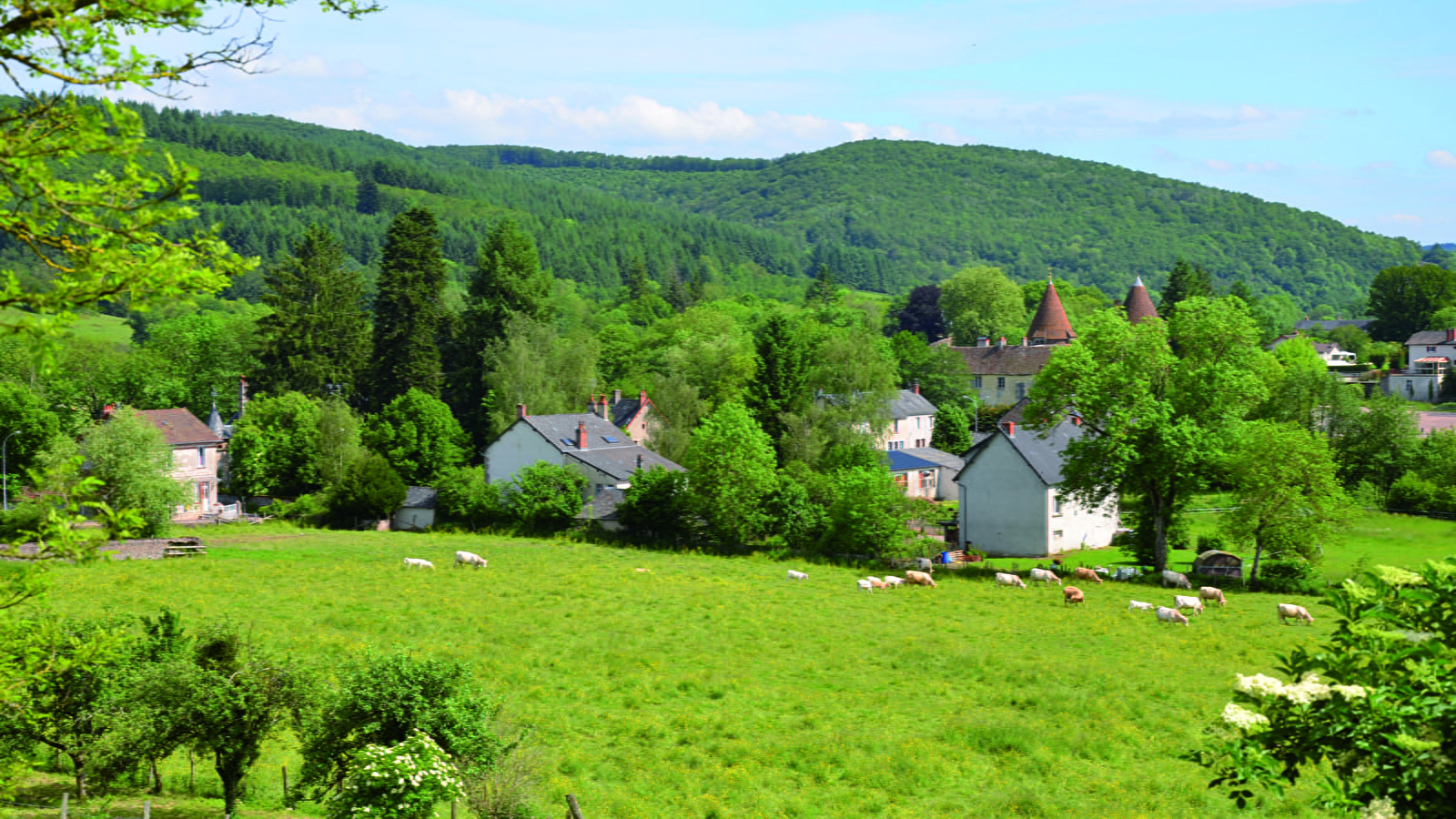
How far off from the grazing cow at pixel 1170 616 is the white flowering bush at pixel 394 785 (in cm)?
2776

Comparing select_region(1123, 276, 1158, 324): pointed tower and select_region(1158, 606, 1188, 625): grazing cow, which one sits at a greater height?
select_region(1123, 276, 1158, 324): pointed tower

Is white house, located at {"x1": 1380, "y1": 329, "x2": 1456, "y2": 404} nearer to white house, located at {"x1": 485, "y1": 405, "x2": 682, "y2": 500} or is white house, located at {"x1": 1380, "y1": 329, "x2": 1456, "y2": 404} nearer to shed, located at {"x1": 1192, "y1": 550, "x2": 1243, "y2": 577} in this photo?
shed, located at {"x1": 1192, "y1": 550, "x2": 1243, "y2": 577}

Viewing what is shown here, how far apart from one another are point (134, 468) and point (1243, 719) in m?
54.2

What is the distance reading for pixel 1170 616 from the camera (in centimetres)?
3528

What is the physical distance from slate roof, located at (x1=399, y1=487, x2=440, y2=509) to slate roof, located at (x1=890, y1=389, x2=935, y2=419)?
35.4 m

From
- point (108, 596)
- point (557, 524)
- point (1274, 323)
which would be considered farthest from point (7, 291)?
point (1274, 323)


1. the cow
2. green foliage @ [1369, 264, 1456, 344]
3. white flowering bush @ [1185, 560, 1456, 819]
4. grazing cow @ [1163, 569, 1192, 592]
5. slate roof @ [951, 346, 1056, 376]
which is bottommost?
the cow

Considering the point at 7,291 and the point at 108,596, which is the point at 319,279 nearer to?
the point at 108,596

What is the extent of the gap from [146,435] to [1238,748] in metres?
56.4

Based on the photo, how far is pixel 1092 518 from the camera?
56.2 meters

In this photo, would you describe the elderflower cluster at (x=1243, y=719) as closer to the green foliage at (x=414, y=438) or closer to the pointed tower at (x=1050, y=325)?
the green foliage at (x=414, y=438)

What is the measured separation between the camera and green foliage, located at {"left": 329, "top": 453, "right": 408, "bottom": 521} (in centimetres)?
5859

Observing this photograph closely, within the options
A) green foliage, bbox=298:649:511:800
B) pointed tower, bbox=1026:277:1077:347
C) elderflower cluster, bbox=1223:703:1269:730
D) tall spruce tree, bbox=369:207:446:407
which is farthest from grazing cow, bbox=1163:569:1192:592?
pointed tower, bbox=1026:277:1077:347

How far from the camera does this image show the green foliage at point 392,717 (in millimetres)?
15633
